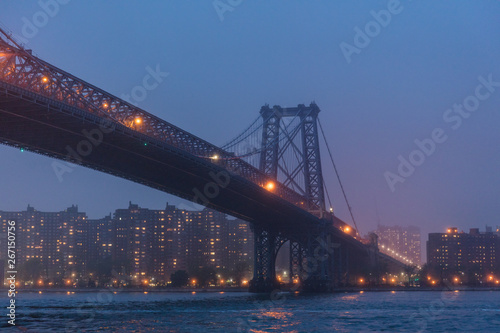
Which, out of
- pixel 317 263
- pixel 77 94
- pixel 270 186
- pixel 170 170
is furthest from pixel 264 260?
pixel 77 94

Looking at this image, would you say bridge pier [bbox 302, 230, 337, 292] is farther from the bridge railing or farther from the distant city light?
the bridge railing

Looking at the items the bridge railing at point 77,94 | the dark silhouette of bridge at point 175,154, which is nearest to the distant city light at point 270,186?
the dark silhouette of bridge at point 175,154

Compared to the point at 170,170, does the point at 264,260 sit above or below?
below

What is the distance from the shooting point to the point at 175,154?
7412cm

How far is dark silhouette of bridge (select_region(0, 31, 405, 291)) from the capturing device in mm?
57969

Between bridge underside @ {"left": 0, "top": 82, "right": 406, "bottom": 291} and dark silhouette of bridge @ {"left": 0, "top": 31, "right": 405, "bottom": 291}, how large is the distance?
107 mm

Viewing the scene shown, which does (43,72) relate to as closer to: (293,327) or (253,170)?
(293,327)

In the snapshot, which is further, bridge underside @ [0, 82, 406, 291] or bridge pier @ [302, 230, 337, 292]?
bridge pier @ [302, 230, 337, 292]

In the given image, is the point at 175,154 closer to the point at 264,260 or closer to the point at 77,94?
the point at 77,94

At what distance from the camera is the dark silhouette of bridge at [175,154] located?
190ft

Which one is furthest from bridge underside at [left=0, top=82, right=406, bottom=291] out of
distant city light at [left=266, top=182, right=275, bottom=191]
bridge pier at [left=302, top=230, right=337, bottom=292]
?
distant city light at [left=266, top=182, right=275, bottom=191]

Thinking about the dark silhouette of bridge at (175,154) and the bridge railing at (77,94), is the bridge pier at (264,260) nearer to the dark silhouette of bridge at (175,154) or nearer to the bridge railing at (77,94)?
the dark silhouette of bridge at (175,154)

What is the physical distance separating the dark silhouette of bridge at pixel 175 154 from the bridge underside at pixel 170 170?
0.11 meters

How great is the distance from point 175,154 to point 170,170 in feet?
28.2
